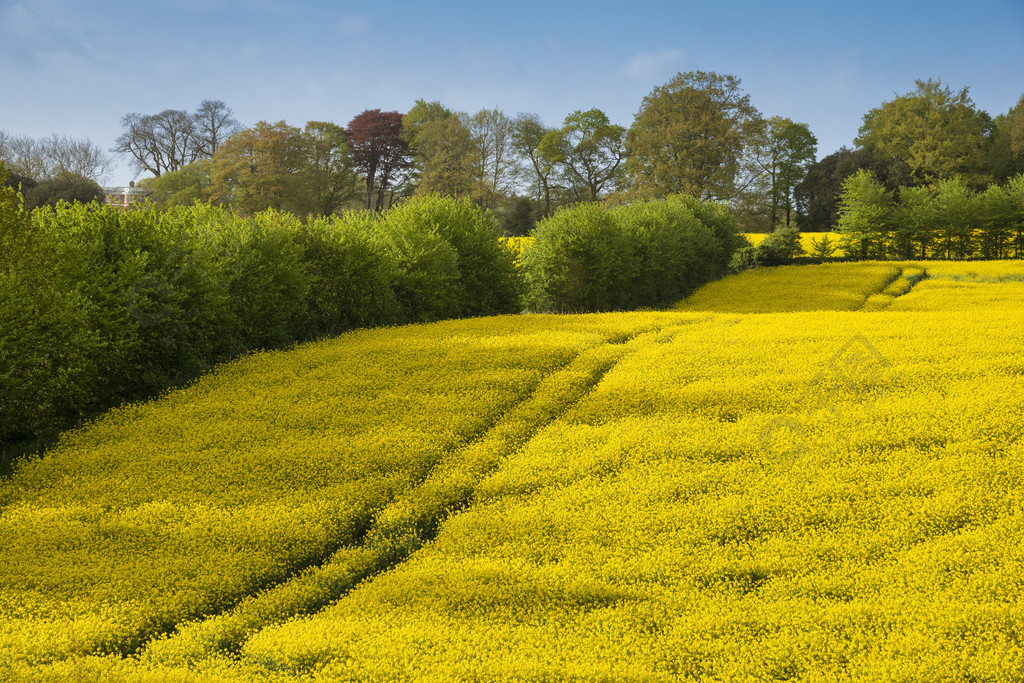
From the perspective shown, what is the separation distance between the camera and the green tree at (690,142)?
6188 cm

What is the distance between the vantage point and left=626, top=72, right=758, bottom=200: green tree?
61.9 metres

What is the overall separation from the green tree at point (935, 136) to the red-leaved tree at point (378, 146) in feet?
180

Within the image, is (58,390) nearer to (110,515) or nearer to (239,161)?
(110,515)

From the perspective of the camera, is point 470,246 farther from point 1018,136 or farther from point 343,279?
point 1018,136

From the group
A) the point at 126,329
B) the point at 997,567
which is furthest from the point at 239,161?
the point at 997,567

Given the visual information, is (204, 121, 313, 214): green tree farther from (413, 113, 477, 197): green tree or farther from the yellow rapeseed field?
the yellow rapeseed field

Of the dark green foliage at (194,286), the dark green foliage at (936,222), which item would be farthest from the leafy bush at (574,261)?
the dark green foliage at (936,222)

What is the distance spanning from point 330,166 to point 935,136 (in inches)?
Answer: 2557

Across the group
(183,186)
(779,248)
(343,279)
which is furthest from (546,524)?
(183,186)

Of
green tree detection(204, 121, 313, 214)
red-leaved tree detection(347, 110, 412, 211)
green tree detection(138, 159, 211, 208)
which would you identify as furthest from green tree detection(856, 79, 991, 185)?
green tree detection(138, 159, 211, 208)

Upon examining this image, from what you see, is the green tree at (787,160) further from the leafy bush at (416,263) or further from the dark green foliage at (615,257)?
the leafy bush at (416,263)

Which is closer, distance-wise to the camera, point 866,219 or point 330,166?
point 866,219

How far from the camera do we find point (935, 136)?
223 ft

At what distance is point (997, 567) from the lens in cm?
757
